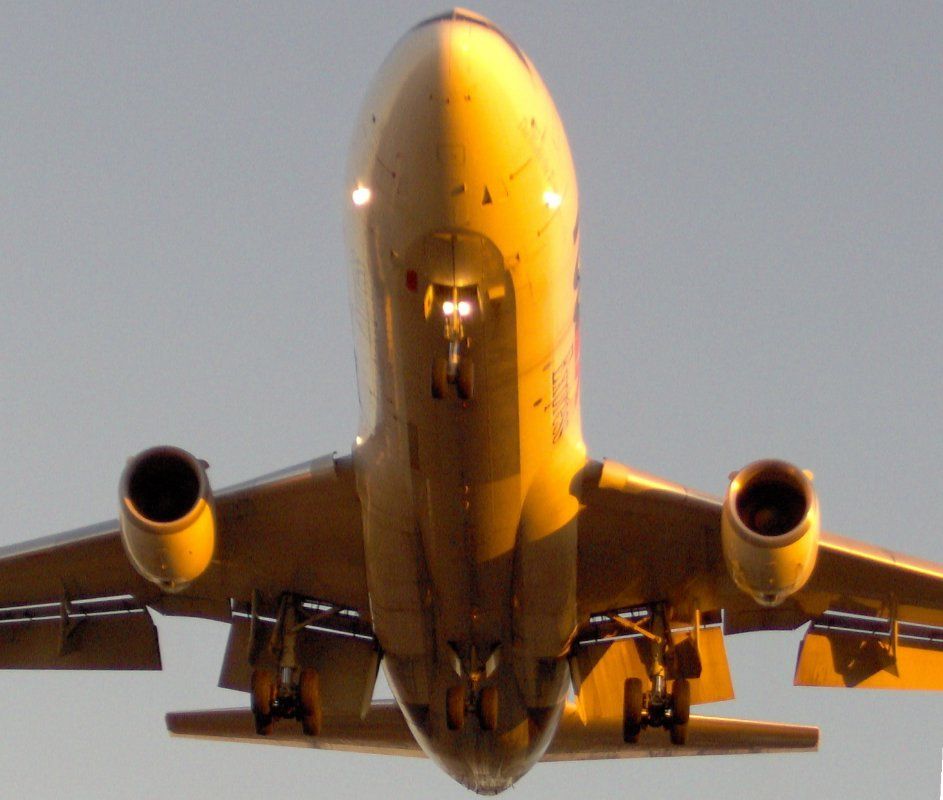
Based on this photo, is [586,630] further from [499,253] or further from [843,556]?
[499,253]

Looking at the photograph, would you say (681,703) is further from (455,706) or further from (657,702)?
(455,706)

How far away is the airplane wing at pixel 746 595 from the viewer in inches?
692

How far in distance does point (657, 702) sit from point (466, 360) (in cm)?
604

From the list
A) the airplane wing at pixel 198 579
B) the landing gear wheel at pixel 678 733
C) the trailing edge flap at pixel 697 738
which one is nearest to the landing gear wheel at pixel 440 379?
the airplane wing at pixel 198 579

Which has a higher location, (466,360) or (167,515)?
(466,360)

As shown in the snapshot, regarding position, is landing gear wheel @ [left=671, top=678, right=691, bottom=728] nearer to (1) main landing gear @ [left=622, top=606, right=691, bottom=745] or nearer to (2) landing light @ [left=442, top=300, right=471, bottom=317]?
(1) main landing gear @ [left=622, top=606, right=691, bottom=745]

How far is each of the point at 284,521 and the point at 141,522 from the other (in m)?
2.42

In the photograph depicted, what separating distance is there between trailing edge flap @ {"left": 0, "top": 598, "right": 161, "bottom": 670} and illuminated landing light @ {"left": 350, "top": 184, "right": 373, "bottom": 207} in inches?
329

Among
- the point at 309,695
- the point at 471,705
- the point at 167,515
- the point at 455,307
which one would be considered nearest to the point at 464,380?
the point at 455,307

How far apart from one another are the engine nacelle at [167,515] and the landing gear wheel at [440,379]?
297 centimetres

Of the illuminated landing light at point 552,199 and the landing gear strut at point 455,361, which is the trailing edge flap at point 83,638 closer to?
the landing gear strut at point 455,361

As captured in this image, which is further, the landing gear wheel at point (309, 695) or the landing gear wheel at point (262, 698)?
the landing gear wheel at point (309, 695)

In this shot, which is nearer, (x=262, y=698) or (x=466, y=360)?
(x=466, y=360)

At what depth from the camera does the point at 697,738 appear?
69.3 ft
